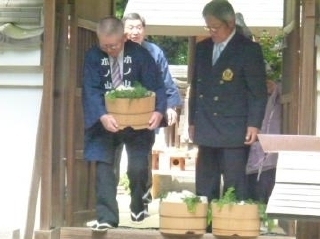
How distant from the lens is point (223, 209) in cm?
679

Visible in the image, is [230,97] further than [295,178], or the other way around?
[230,97]

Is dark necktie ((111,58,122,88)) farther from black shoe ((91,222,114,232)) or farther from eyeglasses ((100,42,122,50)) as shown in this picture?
black shoe ((91,222,114,232))

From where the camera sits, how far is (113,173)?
284 inches

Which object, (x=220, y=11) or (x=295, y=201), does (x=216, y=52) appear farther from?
(x=295, y=201)

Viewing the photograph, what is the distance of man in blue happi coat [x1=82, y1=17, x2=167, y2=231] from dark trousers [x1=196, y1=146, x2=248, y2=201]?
422 millimetres

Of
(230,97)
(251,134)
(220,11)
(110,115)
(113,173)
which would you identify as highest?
(220,11)

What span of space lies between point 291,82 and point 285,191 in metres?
2.09

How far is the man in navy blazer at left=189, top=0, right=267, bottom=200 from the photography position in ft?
23.3

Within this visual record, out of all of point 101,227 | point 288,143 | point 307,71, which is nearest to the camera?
point 288,143

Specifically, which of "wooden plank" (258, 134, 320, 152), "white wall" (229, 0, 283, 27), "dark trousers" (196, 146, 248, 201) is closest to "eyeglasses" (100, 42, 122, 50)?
"dark trousers" (196, 146, 248, 201)

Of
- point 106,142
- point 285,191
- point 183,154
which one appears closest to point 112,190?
point 106,142

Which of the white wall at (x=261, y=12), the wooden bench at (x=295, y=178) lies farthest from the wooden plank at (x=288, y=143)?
the white wall at (x=261, y=12)

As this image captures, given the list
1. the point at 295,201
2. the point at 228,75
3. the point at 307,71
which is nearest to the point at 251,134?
the point at 228,75

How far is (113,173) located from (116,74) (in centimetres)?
71
